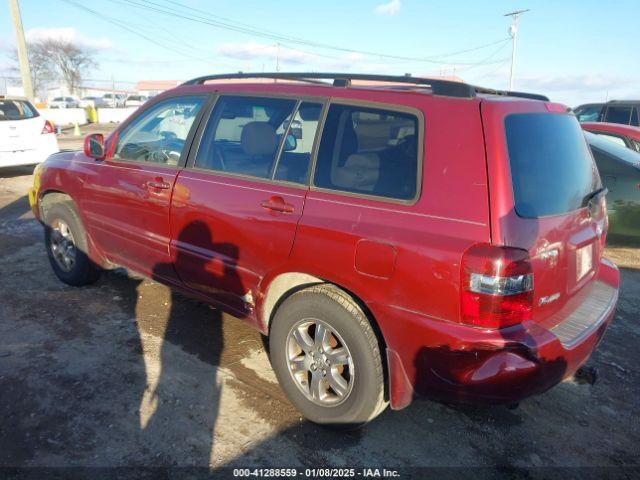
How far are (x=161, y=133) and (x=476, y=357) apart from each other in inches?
113

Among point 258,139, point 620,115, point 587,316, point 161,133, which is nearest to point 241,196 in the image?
point 258,139

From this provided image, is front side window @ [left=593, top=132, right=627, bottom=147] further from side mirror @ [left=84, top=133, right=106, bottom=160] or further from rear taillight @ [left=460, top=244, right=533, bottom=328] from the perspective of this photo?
side mirror @ [left=84, top=133, right=106, bottom=160]

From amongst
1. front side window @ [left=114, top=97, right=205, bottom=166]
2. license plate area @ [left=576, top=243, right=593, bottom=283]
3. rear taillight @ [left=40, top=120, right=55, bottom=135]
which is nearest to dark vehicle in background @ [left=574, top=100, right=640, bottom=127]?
license plate area @ [left=576, top=243, right=593, bottom=283]

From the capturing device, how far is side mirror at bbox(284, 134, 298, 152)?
286cm

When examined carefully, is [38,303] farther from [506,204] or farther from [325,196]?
[506,204]

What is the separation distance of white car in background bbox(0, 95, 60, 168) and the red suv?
7.91 meters

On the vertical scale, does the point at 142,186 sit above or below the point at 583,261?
above

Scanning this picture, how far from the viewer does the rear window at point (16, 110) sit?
9.82 metres

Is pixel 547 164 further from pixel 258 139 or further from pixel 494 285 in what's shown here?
pixel 258 139

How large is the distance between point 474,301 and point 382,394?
2.45 ft

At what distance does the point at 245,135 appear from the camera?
10.4 ft

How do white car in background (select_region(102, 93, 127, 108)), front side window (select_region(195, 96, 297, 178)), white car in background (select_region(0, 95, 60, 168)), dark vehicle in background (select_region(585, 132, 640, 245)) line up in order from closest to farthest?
front side window (select_region(195, 96, 297, 178))
dark vehicle in background (select_region(585, 132, 640, 245))
white car in background (select_region(0, 95, 60, 168))
white car in background (select_region(102, 93, 127, 108))

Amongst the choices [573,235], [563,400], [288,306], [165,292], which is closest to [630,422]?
[563,400]

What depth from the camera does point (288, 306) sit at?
2766 mm
